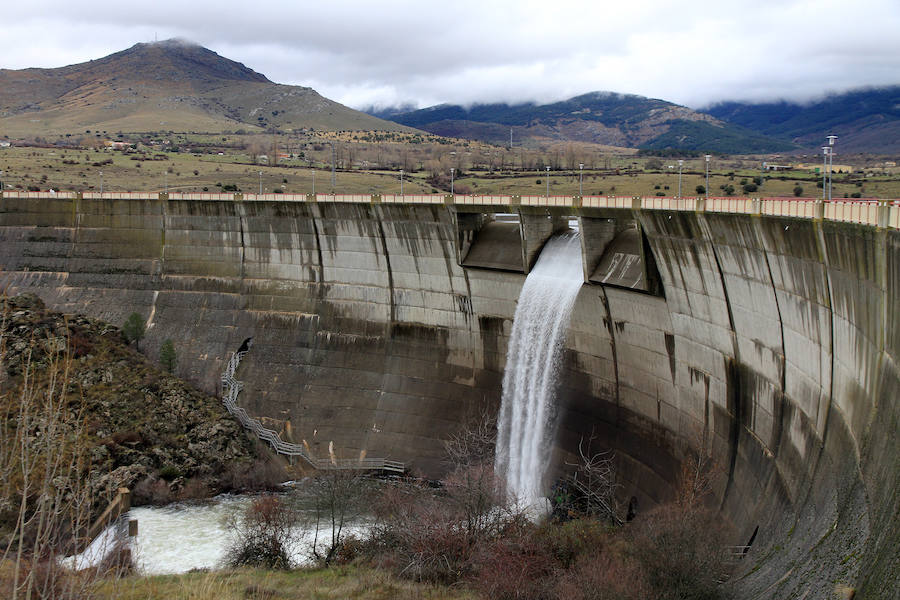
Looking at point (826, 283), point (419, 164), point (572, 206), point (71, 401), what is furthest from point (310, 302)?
point (419, 164)

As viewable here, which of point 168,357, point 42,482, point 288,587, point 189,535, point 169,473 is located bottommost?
point 189,535

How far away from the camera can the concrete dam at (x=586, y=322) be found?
675 inches

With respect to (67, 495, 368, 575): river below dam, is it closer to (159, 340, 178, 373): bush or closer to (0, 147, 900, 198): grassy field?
(159, 340, 178, 373): bush

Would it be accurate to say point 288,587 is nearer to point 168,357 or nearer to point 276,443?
point 276,443

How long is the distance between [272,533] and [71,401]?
16.3 meters

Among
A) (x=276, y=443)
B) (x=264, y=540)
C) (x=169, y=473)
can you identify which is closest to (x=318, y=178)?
(x=276, y=443)

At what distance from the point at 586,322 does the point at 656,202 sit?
582 cm

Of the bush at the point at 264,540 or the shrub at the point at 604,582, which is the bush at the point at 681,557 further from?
the bush at the point at 264,540

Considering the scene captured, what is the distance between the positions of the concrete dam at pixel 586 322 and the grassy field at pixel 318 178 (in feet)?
50.5

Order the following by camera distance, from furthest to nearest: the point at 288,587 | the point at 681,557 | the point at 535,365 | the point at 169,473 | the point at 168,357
A: the point at 168,357 < the point at 169,473 < the point at 535,365 < the point at 288,587 < the point at 681,557

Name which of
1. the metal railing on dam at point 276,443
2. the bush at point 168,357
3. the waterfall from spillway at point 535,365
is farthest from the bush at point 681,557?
the bush at point 168,357

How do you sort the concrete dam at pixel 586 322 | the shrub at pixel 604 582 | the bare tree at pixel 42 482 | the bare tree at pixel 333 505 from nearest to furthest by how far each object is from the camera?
1. the bare tree at pixel 42 482
2. the concrete dam at pixel 586 322
3. the shrub at pixel 604 582
4. the bare tree at pixel 333 505

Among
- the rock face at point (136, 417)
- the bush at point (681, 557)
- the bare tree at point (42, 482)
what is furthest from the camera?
the rock face at point (136, 417)

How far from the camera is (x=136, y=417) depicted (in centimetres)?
4119
